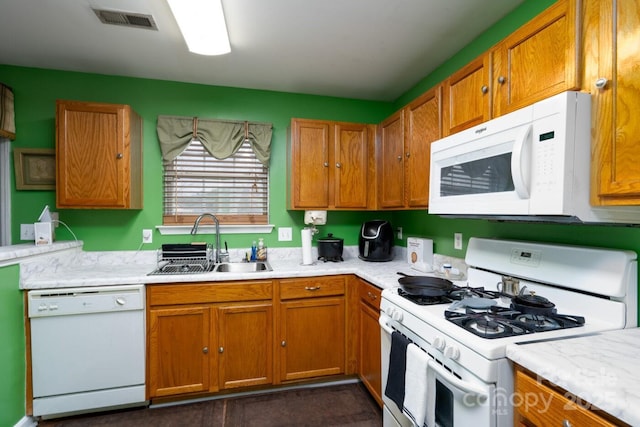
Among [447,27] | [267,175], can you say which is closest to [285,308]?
[267,175]

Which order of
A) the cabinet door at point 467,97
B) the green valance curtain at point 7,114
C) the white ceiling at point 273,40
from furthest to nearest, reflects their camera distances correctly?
1. the green valance curtain at point 7,114
2. the white ceiling at point 273,40
3. the cabinet door at point 467,97

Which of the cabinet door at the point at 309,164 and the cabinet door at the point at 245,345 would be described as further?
the cabinet door at the point at 309,164

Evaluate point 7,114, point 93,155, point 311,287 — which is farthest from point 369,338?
point 7,114

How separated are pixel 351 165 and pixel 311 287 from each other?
1112mm

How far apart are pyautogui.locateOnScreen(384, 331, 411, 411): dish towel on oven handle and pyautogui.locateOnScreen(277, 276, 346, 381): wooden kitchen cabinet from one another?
82cm

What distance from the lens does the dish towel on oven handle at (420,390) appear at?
1196 mm

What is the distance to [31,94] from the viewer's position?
2369 mm

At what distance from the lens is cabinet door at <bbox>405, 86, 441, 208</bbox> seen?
75.4 inches

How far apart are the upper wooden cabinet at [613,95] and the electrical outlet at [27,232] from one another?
343 centimetres

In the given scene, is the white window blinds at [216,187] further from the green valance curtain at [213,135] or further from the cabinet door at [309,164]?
the cabinet door at [309,164]

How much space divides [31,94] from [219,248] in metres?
1.87

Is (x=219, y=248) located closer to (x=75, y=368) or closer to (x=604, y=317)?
(x=75, y=368)

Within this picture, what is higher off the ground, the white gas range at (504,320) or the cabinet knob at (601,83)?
the cabinet knob at (601,83)

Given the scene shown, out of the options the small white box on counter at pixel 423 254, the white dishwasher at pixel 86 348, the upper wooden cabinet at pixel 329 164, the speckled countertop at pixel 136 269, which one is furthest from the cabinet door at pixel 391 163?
the white dishwasher at pixel 86 348
